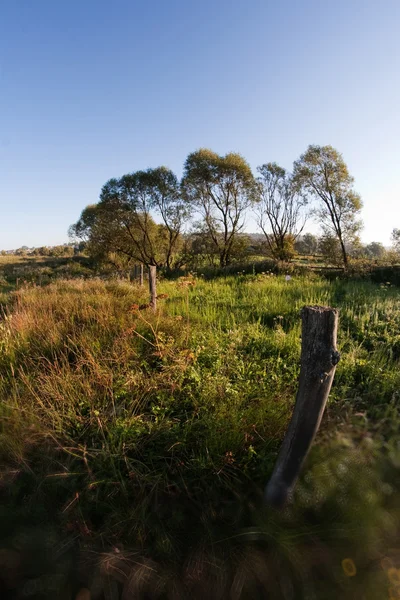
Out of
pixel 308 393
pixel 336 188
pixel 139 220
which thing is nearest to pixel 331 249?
pixel 336 188

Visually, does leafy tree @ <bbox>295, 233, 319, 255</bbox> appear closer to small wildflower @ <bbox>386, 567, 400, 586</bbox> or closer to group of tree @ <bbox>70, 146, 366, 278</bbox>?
group of tree @ <bbox>70, 146, 366, 278</bbox>

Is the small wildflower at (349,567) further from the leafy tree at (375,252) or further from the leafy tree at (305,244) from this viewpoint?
the leafy tree at (305,244)

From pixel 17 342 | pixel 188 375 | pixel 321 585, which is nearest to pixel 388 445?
pixel 321 585

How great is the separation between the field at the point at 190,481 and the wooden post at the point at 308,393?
14 cm

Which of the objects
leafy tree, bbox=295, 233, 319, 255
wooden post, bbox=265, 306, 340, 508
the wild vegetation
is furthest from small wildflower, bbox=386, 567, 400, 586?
leafy tree, bbox=295, 233, 319, 255

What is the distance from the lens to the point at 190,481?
2.16 m

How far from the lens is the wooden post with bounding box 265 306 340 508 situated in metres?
1.79

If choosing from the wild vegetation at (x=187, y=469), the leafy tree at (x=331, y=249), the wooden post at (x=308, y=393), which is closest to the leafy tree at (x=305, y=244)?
the leafy tree at (x=331, y=249)

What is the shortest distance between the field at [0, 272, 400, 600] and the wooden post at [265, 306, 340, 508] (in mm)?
140

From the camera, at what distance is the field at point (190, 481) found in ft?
5.54

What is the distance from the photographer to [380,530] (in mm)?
1752

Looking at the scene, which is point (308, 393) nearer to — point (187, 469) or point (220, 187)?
point (187, 469)

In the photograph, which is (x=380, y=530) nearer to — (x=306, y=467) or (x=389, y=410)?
(x=306, y=467)

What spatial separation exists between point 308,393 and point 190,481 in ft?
3.74
